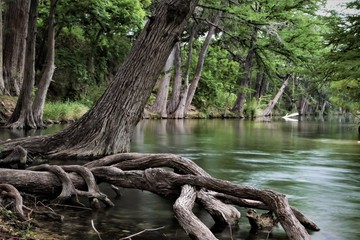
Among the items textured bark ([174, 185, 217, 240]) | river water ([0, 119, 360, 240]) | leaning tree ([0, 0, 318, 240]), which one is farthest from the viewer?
river water ([0, 119, 360, 240])

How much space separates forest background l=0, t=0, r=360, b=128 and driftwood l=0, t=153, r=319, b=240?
11.9m

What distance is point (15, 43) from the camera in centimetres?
2373

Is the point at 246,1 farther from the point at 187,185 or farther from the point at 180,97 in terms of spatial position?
the point at 187,185

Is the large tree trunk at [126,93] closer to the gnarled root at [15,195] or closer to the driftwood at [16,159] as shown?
the driftwood at [16,159]

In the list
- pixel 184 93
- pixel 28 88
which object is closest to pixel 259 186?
pixel 28 88

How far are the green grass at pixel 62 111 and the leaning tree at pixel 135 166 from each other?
13.2 meters

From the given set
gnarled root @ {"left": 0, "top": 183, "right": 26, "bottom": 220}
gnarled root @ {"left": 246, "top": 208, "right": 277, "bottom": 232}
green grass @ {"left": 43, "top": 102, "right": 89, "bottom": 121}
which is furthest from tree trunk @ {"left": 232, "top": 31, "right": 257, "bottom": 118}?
gnarled root @ {"left": 0, "top": 183, "right": 26, "bottom": 220}

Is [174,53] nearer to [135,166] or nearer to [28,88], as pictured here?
[28,88]

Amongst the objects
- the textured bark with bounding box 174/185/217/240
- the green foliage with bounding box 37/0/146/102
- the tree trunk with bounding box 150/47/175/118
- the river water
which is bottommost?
the river water

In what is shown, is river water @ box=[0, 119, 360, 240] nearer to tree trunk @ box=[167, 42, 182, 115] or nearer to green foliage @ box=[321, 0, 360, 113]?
green foliage @ box=[321, 0, 360, 113]

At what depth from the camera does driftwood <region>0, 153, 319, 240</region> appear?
468 cm

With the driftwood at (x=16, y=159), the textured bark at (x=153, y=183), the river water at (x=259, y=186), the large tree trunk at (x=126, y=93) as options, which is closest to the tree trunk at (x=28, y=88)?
the river water at (x=259, y=186)

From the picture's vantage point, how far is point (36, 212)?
18.0 feet

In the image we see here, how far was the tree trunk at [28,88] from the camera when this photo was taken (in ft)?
60.5
